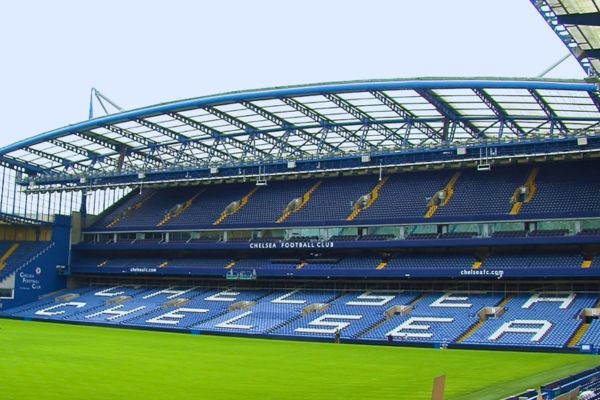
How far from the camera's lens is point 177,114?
2078 inches

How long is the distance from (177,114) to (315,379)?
31007 mm

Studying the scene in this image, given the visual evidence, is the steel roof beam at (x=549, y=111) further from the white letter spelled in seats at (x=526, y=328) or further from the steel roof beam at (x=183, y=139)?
the steel roof beam at (x=183, y=139)

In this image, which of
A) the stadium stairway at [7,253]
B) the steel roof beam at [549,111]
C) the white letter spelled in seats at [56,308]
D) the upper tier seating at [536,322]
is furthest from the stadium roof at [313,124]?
the white letter spelled in seats at [56,308]

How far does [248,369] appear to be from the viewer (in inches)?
1141

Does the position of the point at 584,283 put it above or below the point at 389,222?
below

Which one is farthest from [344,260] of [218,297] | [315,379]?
[315,379]

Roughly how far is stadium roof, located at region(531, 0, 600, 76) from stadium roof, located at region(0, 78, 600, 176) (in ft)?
75.3

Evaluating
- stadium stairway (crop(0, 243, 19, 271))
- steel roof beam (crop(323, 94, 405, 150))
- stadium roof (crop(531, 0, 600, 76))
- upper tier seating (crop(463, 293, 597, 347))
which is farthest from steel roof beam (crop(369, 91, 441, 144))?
stadium stairway (crop(0, 243, 19, 271))

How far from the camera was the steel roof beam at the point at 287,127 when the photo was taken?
50.6 meters

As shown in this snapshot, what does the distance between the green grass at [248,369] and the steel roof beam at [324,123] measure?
51.4 ft

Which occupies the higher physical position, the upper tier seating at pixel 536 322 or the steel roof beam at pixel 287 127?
the steel roof beam at pixel 287 127

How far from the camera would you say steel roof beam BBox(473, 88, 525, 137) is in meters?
43.9

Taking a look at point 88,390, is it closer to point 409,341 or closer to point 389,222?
point 409,341

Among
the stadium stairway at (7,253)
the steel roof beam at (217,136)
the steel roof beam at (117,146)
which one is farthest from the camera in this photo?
the stadium stairway at (7,253)
